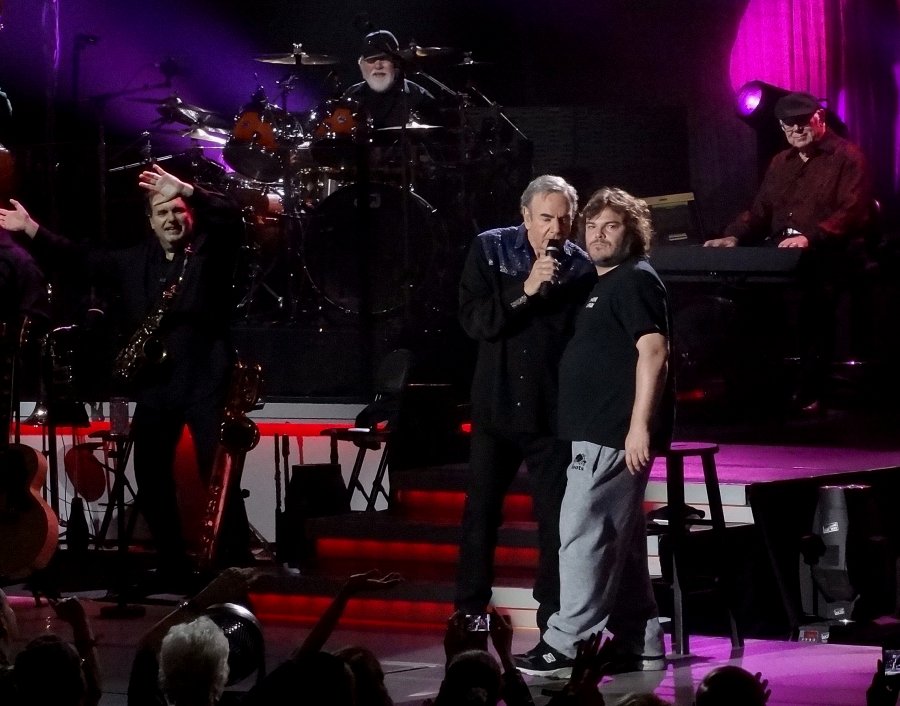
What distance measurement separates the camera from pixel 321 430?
938 cm

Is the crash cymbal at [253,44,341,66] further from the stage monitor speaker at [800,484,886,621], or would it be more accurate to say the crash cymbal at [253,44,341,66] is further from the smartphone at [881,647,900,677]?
the smartphone at [881,647,900,677]

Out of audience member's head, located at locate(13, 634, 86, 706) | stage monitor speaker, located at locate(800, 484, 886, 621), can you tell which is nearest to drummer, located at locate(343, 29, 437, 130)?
stage monitor speaker, located at locate(800, 484, 886, 621)

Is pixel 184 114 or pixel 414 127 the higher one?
pixel 184 114

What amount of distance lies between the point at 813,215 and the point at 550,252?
4180 mm

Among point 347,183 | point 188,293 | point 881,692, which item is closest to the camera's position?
point 881,692

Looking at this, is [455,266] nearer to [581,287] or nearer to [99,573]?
[99,573]

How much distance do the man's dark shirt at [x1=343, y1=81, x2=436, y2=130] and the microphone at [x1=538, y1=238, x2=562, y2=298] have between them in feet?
20.8

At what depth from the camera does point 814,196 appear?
31.1 ft

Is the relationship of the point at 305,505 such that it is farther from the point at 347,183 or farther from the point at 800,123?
the point at 347,183

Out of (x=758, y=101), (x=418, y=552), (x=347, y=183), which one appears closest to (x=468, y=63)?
(x=347, y=183)

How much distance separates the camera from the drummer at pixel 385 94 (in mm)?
12047

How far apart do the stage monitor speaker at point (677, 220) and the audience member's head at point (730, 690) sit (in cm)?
684

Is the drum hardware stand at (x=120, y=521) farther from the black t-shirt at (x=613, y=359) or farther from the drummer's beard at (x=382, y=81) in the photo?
the drummer's beard at (x=382, y=81)

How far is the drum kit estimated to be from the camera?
11320mm
